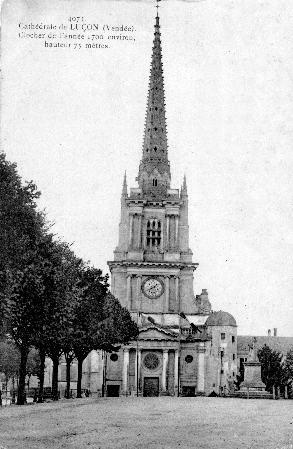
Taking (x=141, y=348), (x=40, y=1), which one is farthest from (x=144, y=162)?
(x=40, y=1)

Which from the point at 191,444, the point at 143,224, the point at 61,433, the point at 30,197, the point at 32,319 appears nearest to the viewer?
the point at 191,444

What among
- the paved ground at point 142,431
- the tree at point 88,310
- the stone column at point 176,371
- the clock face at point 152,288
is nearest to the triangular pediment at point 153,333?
the stone column at point 176,371

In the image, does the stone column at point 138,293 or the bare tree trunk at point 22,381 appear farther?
the stone column at point 138,293

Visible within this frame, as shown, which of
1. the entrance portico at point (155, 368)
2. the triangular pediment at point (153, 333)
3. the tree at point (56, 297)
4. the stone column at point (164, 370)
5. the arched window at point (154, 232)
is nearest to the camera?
the tree at point (56, 297)

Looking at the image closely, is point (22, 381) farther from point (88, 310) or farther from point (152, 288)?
point (152, 288)

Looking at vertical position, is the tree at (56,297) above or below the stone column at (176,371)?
above

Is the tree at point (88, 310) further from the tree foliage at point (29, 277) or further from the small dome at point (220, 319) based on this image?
the small dome at point (220, 319)

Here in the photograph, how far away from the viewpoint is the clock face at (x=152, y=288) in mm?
82062

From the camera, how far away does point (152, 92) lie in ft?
284

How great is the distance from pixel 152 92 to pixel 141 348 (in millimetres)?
34000

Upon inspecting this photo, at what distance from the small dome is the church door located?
10.9 meters

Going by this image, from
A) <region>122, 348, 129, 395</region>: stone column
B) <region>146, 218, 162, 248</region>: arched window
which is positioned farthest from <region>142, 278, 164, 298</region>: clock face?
<region>122, 348, 129, 395</region>: stone column

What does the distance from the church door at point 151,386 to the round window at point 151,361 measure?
1458 millimetres

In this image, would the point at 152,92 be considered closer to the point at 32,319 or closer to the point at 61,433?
the point at 32,319
